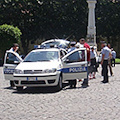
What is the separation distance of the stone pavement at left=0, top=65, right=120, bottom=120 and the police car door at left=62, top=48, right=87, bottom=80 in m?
0.70

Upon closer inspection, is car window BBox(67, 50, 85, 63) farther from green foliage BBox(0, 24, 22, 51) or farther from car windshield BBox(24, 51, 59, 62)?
green foliage BBox(0, 24, 22, 51)

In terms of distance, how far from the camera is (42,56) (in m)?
15.2

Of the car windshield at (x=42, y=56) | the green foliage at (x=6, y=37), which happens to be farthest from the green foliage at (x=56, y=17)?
the car windshield at (x=42, y=56)

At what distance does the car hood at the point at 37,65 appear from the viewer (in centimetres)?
1386

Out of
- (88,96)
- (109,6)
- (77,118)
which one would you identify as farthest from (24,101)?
(109,6)

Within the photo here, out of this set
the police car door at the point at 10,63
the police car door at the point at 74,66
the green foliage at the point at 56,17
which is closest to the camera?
the police car door at the point at 74,66

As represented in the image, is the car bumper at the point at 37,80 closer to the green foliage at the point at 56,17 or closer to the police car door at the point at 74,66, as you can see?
the police car door at the point at 74,66

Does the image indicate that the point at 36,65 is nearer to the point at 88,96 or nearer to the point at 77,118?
the point at 88,96

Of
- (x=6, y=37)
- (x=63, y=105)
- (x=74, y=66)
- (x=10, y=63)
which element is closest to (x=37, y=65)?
(x=74, y=66)

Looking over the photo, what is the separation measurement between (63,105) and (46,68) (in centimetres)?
333

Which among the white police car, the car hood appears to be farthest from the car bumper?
the car hood

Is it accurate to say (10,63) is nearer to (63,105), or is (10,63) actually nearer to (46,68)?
(46,68)

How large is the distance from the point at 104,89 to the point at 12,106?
16.0 feet

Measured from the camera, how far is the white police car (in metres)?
13.7
